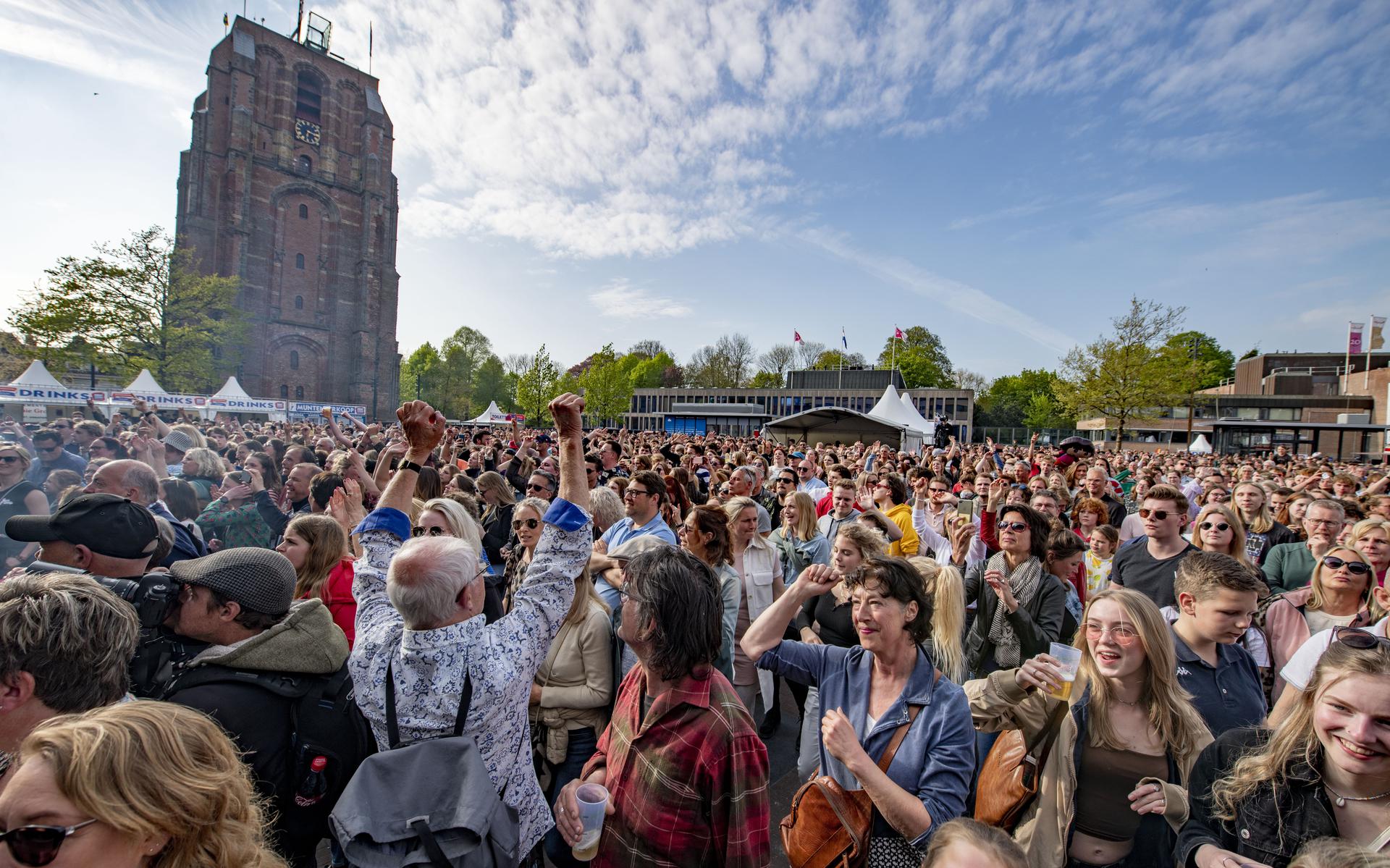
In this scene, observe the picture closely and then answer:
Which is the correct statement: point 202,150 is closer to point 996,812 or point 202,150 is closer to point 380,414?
point 380,414

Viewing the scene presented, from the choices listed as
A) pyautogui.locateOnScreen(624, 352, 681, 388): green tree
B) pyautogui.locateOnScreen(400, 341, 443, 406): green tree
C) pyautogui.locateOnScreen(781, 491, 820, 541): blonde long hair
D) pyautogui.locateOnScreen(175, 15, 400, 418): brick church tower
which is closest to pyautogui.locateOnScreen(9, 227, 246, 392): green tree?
pyautogui.locateOnScreen(175, 15, 400, 418): brick church tower

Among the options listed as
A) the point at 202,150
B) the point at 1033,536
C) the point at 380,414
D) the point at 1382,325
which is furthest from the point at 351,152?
the point at 1382,325

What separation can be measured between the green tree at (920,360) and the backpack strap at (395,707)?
7765cm

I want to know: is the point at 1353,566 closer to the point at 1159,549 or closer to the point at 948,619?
the point at 1159,549

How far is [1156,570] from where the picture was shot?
427 centimetres

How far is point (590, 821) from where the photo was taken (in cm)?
182

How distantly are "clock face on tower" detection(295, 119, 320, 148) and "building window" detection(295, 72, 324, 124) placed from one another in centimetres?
41

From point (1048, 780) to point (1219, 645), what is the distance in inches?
51.1

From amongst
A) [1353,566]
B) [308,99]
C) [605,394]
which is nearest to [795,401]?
[605,394]

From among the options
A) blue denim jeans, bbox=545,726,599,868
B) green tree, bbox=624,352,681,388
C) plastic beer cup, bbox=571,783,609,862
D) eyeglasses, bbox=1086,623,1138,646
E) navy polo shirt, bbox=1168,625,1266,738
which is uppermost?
green tree, bbox=624,352,681,388

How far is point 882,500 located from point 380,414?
46258mm

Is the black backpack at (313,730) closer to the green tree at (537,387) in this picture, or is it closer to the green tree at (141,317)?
the green tree at (141,317)

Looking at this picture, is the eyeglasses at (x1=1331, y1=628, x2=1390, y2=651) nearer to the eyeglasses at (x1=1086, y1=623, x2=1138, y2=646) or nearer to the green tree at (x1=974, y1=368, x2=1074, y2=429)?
the eyeglasses at (x1=1086, y1=623, x2=1138, y2=646)

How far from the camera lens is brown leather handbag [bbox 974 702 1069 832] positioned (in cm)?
205
